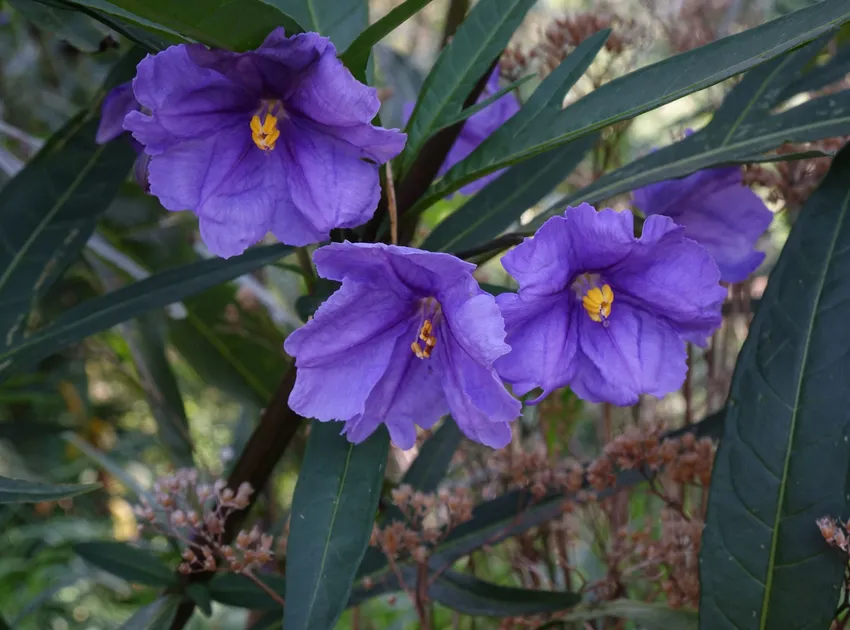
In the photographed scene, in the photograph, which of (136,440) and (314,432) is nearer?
(314,432)

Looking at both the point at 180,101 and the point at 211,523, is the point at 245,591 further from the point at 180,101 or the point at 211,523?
the point at 180,101

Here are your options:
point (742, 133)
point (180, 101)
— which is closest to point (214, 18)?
point (180, 101)

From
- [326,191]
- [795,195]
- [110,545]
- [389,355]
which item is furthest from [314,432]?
[795,195]

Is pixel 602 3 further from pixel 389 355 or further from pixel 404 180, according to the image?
pixel 389 355

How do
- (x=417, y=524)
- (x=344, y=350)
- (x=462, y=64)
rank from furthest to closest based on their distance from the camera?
(x=417, y=524)
(x=462, y=64)
(x=344, y=350)

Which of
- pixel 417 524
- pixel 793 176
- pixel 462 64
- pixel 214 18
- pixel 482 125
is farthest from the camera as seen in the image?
pixel 482 125

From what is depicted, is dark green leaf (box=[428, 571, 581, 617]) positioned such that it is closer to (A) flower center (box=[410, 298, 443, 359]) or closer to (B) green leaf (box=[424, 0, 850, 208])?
(A) flower center (box=[410, 298, 443, 359])

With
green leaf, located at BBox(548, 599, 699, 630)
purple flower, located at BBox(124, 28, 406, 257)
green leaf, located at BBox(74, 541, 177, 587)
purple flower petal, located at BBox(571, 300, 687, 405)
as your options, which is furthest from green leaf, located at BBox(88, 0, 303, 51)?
green leaf, located at BBox(548, 599, 699, 630)

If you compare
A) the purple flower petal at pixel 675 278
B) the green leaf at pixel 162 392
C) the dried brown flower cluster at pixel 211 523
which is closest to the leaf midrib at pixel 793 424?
the purple flower petal at pixel 675 278
